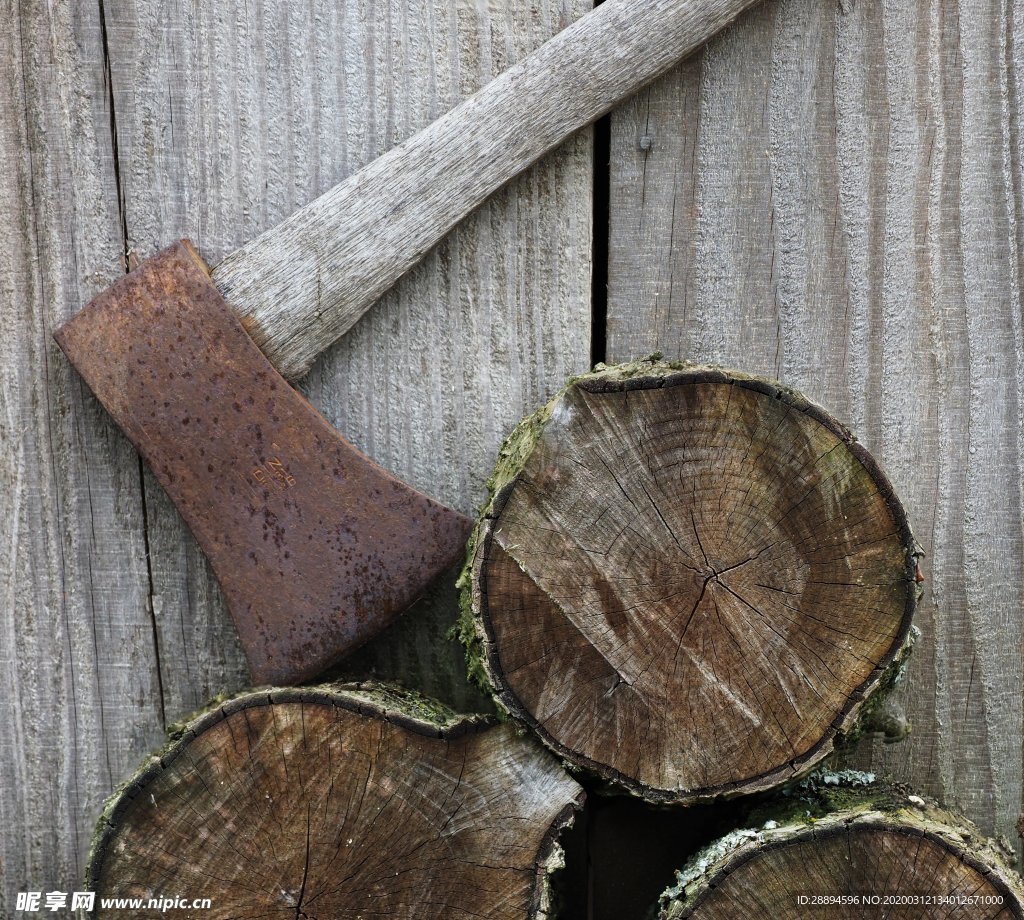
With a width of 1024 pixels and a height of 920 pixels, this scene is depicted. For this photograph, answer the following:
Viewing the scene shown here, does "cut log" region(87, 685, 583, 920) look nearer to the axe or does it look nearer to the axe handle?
the axe

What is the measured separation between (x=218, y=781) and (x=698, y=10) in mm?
1458

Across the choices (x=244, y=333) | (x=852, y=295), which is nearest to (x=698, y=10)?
(x=852, y=295)

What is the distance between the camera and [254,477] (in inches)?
53.3

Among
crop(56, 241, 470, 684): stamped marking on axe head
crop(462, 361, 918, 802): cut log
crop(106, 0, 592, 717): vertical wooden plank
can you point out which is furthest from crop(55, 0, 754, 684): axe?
crop(462, 361, 918, 802): cut log

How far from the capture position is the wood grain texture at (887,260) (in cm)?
150

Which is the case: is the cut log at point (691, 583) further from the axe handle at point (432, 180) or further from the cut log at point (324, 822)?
the axe handle at point (432, 180)

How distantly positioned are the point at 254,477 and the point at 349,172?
0.59 m

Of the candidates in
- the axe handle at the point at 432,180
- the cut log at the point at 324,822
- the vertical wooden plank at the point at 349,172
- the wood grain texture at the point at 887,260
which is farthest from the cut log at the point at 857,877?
the axe handle at the point at 432,180

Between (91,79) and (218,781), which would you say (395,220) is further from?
(218,781)

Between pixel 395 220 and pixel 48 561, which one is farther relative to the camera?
pixel 48 561

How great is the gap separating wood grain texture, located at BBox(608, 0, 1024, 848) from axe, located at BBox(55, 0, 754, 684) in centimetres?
18

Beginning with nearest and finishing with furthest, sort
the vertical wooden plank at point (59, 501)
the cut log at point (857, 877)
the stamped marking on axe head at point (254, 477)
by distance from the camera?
the cut log at point (857, 877), the stamped marking on axe head at point (254, 477), the vertical wooden plank at point (59, 501)

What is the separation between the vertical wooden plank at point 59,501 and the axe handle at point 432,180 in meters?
0.36

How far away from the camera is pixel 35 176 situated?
148 cm
